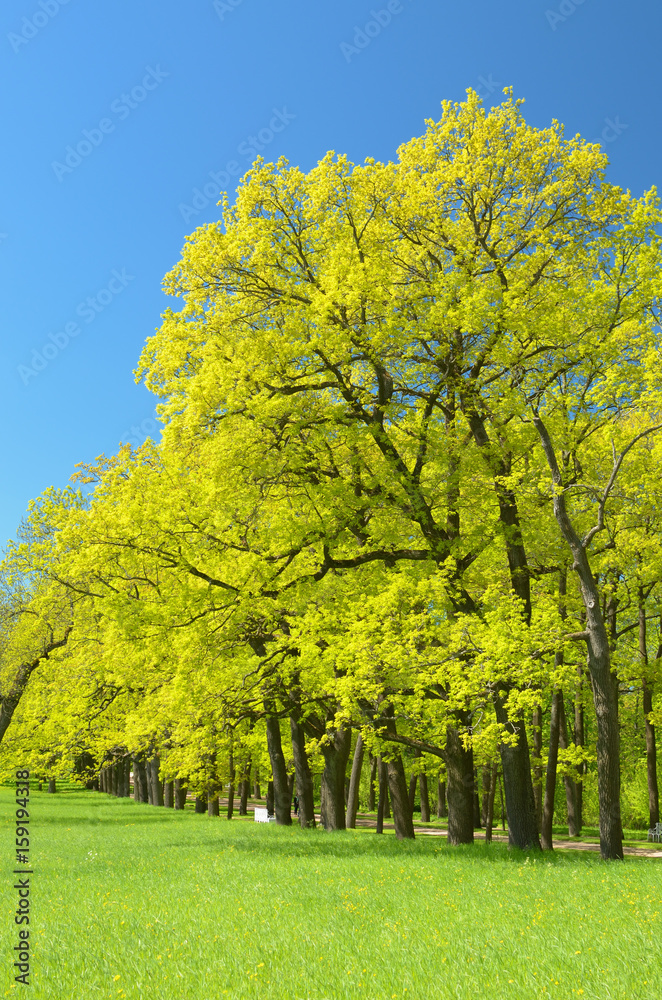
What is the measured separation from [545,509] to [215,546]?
7.59 meters

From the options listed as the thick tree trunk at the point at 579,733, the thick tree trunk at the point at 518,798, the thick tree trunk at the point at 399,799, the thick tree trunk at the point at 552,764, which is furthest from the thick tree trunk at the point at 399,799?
the thick tree trunk at the point at 579,733

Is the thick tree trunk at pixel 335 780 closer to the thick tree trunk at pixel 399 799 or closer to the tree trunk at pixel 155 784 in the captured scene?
the thick tree trunk at pixel 399 799

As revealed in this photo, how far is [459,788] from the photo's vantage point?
58.7 ft

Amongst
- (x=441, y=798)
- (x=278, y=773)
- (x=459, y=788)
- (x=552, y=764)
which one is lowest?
(x=441, y=798)

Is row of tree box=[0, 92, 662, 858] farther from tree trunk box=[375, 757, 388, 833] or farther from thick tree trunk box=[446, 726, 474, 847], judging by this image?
tree trunk box=[375, 757, 388, 833]

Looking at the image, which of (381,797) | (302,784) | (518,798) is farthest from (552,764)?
(381,797)

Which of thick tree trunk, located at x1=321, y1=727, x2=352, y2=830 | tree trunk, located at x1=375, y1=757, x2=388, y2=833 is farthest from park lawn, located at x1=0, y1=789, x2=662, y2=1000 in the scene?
tree trunk, located at x1=375, y1=757, x2=388, y2=833

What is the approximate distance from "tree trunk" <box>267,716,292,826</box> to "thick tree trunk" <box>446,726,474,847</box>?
9.09 metres

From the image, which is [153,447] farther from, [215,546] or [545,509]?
[545,509]

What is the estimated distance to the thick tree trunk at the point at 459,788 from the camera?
58.4 feet

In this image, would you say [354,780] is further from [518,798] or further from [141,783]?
[141,783]

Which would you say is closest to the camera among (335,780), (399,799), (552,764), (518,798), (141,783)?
(518,798)

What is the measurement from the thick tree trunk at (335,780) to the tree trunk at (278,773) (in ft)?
7.62

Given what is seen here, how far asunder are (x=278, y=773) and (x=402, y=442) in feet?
46.4
